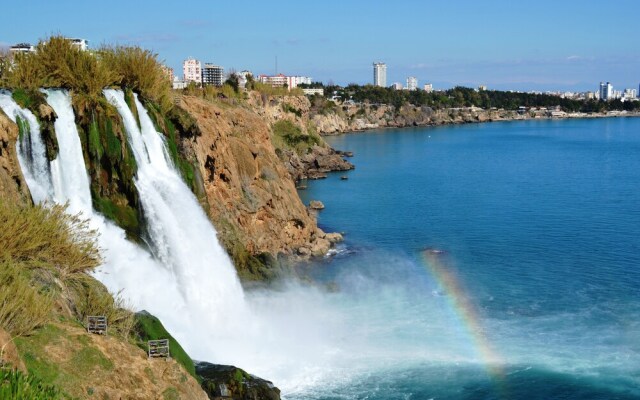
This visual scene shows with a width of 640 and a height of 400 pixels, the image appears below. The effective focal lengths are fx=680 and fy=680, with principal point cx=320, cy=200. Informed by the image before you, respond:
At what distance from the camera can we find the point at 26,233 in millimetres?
11266

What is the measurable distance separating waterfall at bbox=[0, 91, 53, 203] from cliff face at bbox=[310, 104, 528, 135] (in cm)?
9582

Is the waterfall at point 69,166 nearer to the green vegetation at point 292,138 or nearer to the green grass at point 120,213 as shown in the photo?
the green grass at point 120,213

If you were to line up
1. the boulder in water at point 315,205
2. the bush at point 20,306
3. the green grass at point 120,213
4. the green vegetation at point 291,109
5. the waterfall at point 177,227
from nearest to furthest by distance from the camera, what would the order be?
the bush at point 20,306 → the green grass at point 120,213 → the waterfall at point 177,227 → the boulder in water at point 315,205 → the green vegetation at point 291,109

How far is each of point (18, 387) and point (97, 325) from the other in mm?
3573

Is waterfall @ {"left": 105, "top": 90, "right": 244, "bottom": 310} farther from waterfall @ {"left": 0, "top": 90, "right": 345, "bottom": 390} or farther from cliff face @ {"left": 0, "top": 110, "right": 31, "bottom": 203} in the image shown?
cliff face @ {"left": 0, "top": 110, "right": 31, "bottom": 203}

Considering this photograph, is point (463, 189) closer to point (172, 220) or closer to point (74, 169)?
point (172, 220)

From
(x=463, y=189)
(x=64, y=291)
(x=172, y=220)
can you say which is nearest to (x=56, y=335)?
(x=64, y=291)

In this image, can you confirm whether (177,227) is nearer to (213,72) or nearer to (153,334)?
(153,334)

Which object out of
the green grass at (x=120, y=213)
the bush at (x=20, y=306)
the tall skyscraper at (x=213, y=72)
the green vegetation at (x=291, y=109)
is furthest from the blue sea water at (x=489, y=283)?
the tall skyscraper at (x=213, y=72)

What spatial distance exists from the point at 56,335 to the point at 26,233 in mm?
2398

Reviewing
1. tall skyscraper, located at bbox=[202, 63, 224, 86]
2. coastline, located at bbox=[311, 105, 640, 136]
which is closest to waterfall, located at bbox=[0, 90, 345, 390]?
coastline, located at bbox=[311, 105, 640, 136]

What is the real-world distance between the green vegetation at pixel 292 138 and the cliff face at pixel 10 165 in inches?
2056

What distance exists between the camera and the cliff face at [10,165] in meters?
14.4

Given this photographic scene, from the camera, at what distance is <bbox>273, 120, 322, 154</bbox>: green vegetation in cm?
6969
